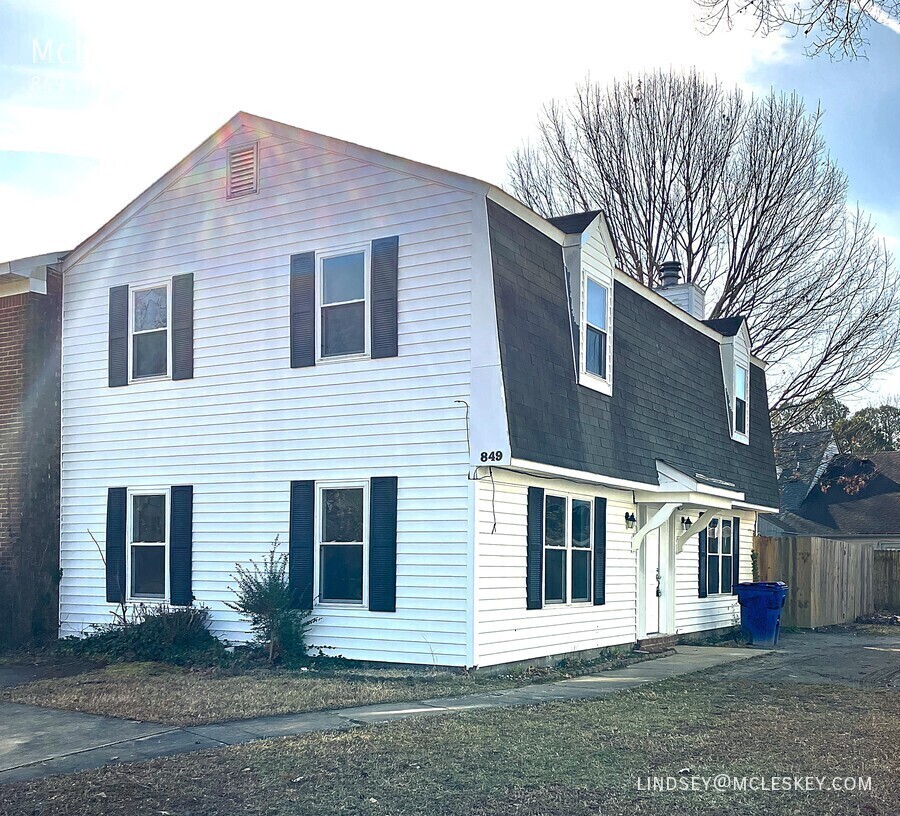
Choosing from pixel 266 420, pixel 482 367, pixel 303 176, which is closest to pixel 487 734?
pixel 482 367

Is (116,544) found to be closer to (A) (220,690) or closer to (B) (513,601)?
(A) (220,690)

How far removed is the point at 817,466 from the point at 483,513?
103 ft

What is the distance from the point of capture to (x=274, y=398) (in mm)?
14539

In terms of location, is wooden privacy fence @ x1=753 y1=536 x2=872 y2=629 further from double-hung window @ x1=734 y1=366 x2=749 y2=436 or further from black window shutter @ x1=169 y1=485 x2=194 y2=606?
black window shutter @ x1=169 y1=485 x2=194 y2=606

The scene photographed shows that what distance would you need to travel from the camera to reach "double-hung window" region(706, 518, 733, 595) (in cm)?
2047

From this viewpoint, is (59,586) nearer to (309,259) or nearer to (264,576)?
(264,576)

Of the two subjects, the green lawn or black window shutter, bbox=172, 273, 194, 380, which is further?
black window shutter, bbox=172, 273, 194, 380

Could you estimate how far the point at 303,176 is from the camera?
14594 mm

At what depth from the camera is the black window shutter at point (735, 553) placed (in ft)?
71.2

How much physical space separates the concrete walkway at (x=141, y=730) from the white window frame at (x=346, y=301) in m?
4.70

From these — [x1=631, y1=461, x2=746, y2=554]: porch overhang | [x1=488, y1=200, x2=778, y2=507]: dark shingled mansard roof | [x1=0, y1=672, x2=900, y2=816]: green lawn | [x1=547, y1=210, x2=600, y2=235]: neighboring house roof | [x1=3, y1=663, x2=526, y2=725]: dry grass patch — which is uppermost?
→ [x1=547, y1=210, x2=600, y2=235]: neighboring house roof

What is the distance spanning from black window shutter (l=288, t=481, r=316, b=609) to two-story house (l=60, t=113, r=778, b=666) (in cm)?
3

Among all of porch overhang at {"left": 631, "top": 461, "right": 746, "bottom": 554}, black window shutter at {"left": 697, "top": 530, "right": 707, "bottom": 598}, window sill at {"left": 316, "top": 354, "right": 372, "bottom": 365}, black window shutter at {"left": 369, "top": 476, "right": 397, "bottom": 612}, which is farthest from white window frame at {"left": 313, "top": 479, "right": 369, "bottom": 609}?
black window shutter at {"left": 697, "top": 530, "right": 707, "bottom": 598}

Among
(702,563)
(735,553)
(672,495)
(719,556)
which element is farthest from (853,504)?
(672,495)
